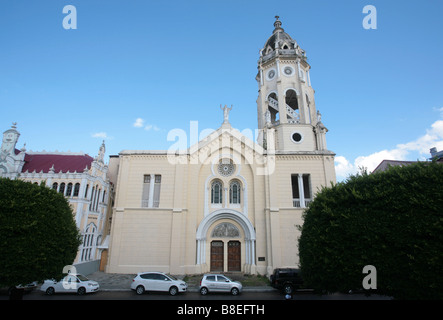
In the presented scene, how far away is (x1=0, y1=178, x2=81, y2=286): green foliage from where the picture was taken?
11.6 metres

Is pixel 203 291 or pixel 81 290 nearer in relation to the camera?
pixel 81 290

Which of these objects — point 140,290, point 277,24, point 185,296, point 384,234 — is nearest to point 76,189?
point 140,290

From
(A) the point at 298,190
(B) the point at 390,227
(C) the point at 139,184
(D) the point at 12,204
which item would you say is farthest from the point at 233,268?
(D) the point at 12,204

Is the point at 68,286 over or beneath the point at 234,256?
beneath

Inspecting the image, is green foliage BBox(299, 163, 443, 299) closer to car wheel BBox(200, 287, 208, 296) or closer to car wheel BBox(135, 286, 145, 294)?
car wheel BBox(200, 287, 208, 296)

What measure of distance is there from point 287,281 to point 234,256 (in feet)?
25.3

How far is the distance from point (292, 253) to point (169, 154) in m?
15.7

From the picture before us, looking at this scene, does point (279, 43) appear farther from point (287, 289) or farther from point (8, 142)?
point (8, 142)

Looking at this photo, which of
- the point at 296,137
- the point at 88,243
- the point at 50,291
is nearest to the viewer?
the point at 50,291

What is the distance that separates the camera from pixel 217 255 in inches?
917

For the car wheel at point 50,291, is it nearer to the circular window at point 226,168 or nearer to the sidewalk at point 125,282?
the sidewalk at point 125,282

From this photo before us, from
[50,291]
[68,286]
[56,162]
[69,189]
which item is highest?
[56,162]

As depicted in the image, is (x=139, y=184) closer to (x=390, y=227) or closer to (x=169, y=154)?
(x=169, y=154)

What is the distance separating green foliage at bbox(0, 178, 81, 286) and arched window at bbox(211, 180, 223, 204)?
1329 centimetres
